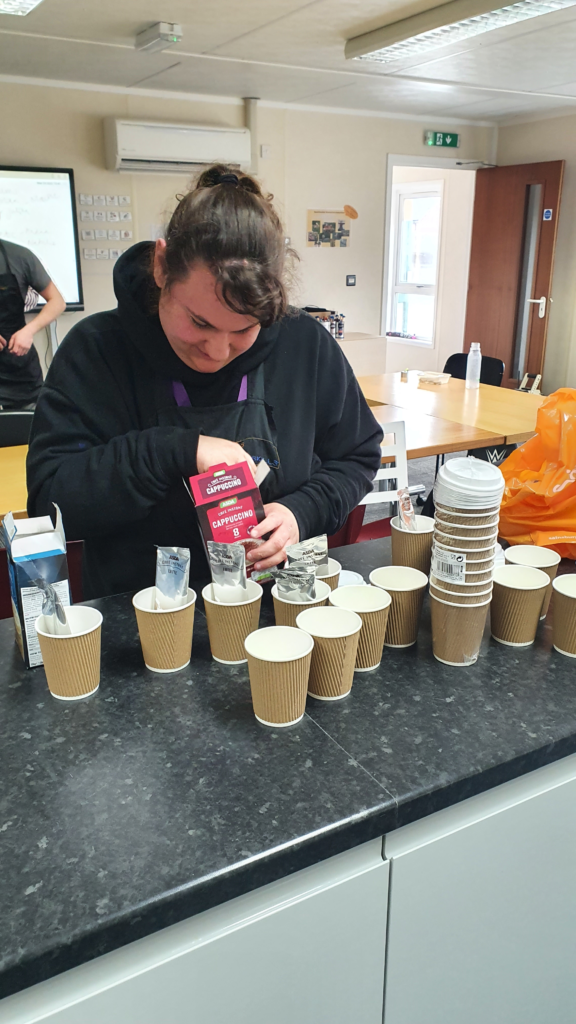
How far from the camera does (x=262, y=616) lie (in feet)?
4.03

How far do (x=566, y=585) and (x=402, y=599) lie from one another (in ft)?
0.82

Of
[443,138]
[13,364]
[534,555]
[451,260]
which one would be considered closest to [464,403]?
[13,364]

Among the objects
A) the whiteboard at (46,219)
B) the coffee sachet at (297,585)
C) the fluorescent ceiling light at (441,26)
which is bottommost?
the coffee sachet at (297,585)

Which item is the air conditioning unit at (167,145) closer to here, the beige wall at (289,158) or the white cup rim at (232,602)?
the beige wall at (289,158)

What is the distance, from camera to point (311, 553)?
3.60ft

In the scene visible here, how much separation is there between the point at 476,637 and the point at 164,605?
447 mm

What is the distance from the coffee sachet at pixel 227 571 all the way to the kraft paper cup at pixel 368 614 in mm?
137

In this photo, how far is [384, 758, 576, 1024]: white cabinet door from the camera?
88 cm

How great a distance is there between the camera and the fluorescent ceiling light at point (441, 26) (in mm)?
3322

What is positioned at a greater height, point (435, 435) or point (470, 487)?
point (470, 487)

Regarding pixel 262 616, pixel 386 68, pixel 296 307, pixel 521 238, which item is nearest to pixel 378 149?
pixel 521 238

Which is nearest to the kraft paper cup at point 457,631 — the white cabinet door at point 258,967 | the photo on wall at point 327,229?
the white cabinet door at point 258,967

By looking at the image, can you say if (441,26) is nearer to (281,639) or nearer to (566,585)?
(566,585)

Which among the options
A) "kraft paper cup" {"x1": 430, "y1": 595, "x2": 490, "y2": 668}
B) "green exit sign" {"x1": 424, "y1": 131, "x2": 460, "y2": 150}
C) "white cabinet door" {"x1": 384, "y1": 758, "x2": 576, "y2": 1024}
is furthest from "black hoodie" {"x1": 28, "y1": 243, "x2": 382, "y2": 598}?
"green exit sign" {"x1": 424, "y1": 131, "x2": 460, "y2": 150}
